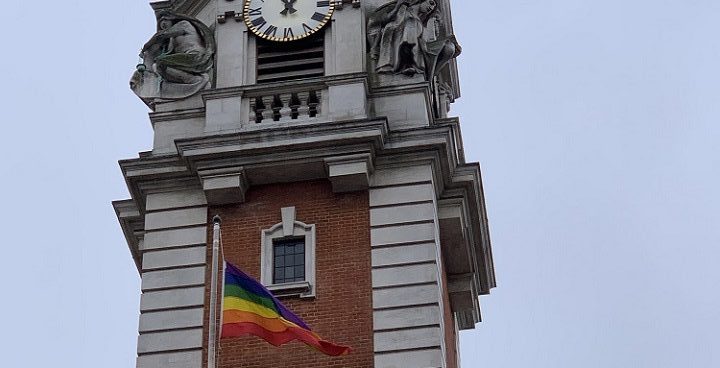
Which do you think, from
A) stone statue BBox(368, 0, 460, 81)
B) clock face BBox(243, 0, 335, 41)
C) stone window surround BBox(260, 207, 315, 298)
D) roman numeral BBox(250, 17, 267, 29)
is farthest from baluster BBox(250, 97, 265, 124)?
stone statue BBox(368, 0, 460, 81)

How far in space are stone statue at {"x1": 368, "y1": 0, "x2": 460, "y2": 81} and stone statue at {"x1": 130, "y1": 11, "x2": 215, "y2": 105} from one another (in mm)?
3512

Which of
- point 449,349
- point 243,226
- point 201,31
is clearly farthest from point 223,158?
point 449,349

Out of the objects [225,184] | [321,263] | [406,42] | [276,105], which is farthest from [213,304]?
[406,42]

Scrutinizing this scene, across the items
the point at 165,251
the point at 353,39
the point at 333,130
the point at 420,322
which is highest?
the point at 353,39

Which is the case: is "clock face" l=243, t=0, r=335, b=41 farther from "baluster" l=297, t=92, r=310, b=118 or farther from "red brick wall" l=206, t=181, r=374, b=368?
"red brick wall" l=206, t=181, r=374, b=368

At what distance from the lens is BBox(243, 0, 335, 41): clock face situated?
3619 centimetres

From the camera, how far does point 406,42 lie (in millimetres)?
35469

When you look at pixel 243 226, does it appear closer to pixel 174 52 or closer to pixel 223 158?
pixel 223 158

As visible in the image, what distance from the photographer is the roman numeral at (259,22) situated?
119ft

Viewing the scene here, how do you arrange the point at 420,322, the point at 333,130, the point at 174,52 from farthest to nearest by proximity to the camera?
the point at 174,52 → the point at 333,130 → the point at 420,322

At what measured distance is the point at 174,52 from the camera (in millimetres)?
36250

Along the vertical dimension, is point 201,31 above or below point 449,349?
above

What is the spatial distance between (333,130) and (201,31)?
443cm

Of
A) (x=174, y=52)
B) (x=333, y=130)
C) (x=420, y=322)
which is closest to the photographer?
(x=420, y=322)
